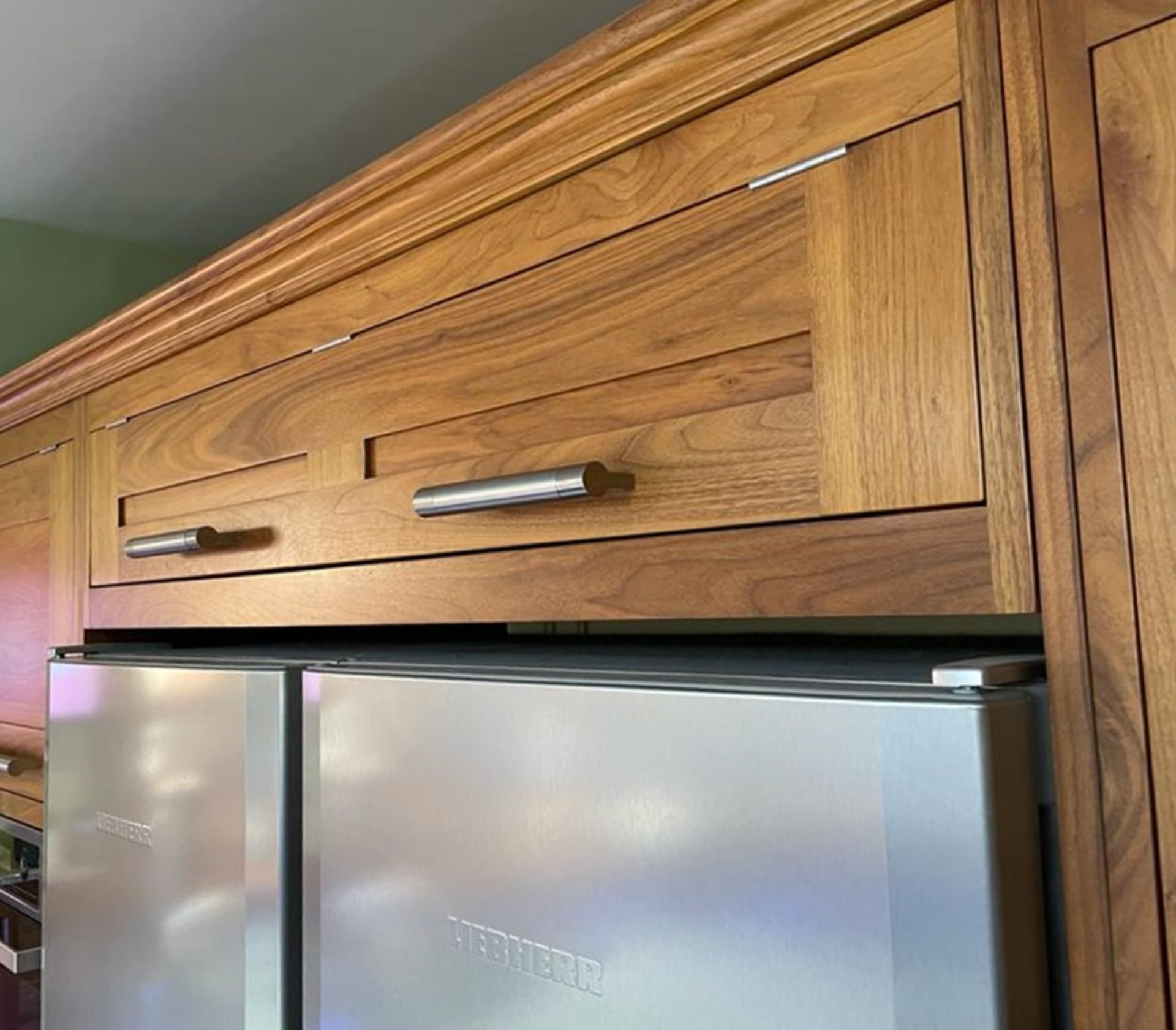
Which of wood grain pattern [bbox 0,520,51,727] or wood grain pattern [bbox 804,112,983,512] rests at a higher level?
wood grain pattern [bbox 804,112,983,512]

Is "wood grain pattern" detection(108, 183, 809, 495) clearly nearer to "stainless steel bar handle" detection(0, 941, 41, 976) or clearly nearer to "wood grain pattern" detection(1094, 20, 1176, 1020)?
"wood grain pattern" detection(1094, 20, 1176, 1020)

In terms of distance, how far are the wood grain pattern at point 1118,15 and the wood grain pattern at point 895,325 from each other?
6cm

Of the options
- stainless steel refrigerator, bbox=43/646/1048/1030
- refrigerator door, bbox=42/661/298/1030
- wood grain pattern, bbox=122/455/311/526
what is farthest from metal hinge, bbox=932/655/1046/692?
wood grain pattern, bbox=122/455/311/526

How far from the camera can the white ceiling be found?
1153 millimetres

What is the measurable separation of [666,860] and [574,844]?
0.06m

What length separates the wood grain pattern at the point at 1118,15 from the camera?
0.41m

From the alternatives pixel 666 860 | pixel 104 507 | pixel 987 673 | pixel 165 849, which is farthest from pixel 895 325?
pixel 104 507

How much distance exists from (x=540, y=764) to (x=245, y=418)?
535mm

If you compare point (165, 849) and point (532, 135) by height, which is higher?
point (532, 135)

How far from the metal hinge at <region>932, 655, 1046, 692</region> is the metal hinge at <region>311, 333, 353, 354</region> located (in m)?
0.55

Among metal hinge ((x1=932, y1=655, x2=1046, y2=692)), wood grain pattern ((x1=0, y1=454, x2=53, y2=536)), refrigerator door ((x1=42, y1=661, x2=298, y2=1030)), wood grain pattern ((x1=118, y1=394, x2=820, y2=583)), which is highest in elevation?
wood grain pattern ((x1=0, y1=454, x2=53, y2=536))

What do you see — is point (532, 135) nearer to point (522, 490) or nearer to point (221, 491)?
point (522, 490)

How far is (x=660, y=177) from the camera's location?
0.60 meters

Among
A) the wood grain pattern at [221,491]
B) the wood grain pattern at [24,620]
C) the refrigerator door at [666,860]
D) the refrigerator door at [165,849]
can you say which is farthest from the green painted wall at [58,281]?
the refrigerator door at [666,860]
